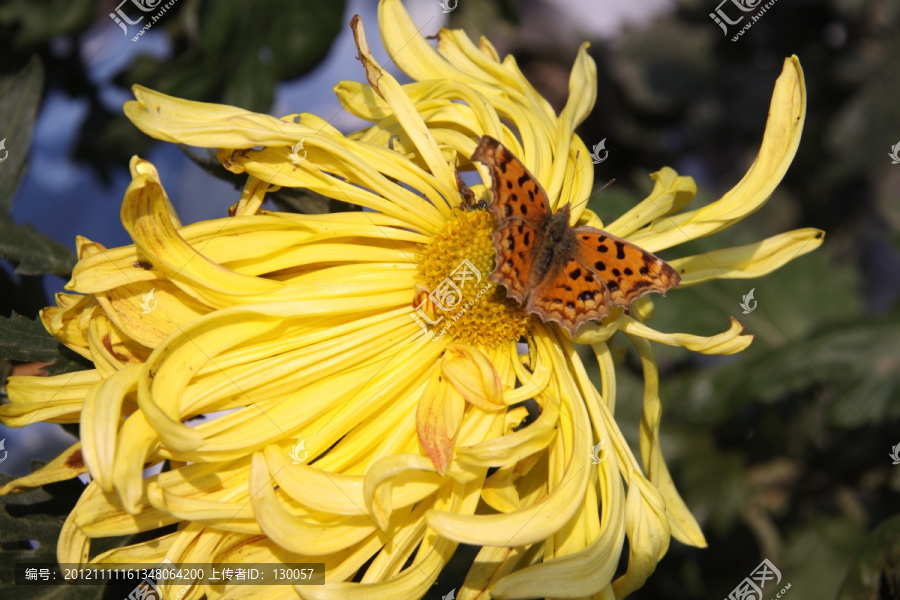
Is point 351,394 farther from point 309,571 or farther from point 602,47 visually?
point 602,47

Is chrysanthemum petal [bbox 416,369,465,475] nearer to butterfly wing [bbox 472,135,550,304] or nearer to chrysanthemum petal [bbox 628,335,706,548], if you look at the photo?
butterfly wing [bbox 472,135,550,304]

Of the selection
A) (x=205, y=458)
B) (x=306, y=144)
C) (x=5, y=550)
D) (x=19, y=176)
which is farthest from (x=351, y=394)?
(x=19, y=176)

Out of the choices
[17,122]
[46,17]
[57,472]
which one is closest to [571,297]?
[57,472]

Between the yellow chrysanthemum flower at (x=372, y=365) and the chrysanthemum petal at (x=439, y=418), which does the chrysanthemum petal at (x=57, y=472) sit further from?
the chrysanthemum petal at (x=439, y=418)

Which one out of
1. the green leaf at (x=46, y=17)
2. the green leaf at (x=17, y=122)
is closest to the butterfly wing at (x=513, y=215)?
the green leaf at (x=17, y=122)

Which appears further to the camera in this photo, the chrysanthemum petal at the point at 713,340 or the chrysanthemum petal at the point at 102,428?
the chrysanthemum petal at the point at 713,340

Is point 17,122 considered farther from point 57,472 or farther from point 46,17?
point 57,472

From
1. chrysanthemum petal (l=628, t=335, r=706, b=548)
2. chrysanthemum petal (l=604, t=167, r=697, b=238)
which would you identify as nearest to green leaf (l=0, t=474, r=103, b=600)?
chrysanthemum petal (l=628, t=335, r=706, b=548)
